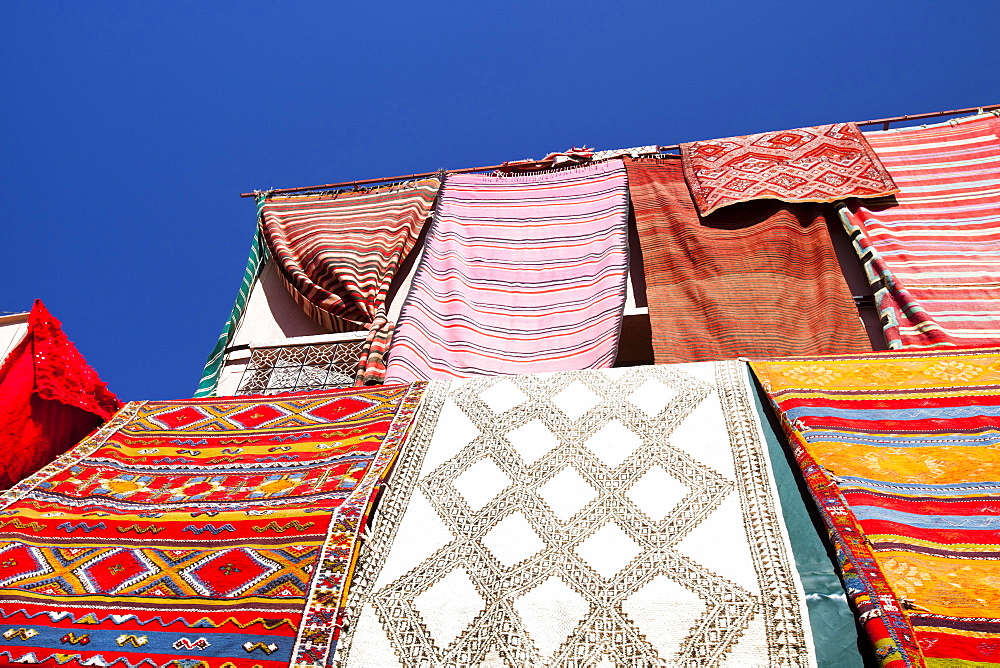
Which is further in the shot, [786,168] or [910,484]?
[786,168]

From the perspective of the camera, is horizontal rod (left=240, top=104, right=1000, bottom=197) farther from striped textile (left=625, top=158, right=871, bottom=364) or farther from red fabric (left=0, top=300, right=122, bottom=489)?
red fabric (left=0, top=300, right=122, bottom=489)

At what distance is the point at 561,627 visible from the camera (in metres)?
1.94

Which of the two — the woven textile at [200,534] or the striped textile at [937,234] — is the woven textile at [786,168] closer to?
the striped textile at [937,234]

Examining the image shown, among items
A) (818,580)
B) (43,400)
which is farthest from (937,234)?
(43,400)

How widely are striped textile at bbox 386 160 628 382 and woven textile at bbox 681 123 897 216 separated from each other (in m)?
0.55

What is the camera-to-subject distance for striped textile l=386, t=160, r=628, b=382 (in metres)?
4.01

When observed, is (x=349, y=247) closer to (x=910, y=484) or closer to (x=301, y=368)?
(x=301, y=368)

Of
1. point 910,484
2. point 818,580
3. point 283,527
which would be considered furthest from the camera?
point 283,527

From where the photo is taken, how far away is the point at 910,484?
86.9 inches

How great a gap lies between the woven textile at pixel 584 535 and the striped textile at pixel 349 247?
1.49 m

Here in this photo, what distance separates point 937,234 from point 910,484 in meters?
2.68

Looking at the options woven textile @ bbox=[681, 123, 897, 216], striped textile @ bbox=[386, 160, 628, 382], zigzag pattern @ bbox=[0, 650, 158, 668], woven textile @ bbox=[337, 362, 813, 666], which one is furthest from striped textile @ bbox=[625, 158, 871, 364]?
zigzag pattern @ bbox=[0, 650, 158, 668]

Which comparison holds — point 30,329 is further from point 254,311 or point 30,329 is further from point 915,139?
point 915,139

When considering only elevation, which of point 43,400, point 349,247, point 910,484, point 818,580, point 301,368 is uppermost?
point 349,247
